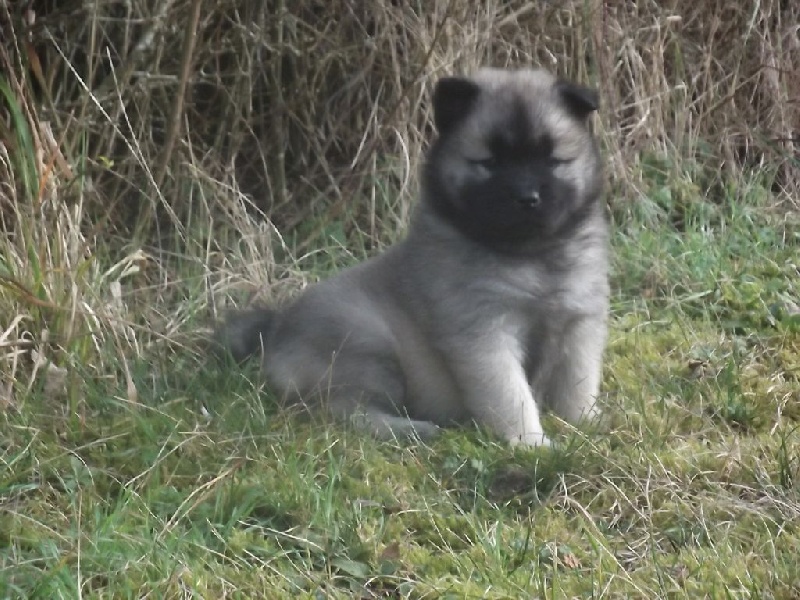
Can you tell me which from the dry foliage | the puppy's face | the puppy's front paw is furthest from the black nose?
the dry foliage

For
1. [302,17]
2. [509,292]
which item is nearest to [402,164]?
[302,17]

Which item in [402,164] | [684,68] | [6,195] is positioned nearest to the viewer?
[6,195]

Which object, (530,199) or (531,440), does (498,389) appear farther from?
(530,199)

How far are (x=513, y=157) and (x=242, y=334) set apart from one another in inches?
46.0

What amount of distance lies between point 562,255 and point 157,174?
1887mm

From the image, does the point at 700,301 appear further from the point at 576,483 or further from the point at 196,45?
the point at 196,45

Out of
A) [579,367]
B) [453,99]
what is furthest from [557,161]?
[579,367]

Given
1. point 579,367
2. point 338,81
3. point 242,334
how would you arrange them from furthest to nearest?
point 338,81 < point 242,334 < point 579,367

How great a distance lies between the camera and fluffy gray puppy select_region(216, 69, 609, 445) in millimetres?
3518

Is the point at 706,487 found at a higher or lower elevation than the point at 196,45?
lower

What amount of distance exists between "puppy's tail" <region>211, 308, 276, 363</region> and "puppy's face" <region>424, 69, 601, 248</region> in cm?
77

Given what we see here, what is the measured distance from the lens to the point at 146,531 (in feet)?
9.10

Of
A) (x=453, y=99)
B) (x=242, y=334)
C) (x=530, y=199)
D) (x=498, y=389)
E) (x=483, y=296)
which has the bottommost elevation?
(x=242, y=334)

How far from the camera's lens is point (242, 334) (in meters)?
4.02
